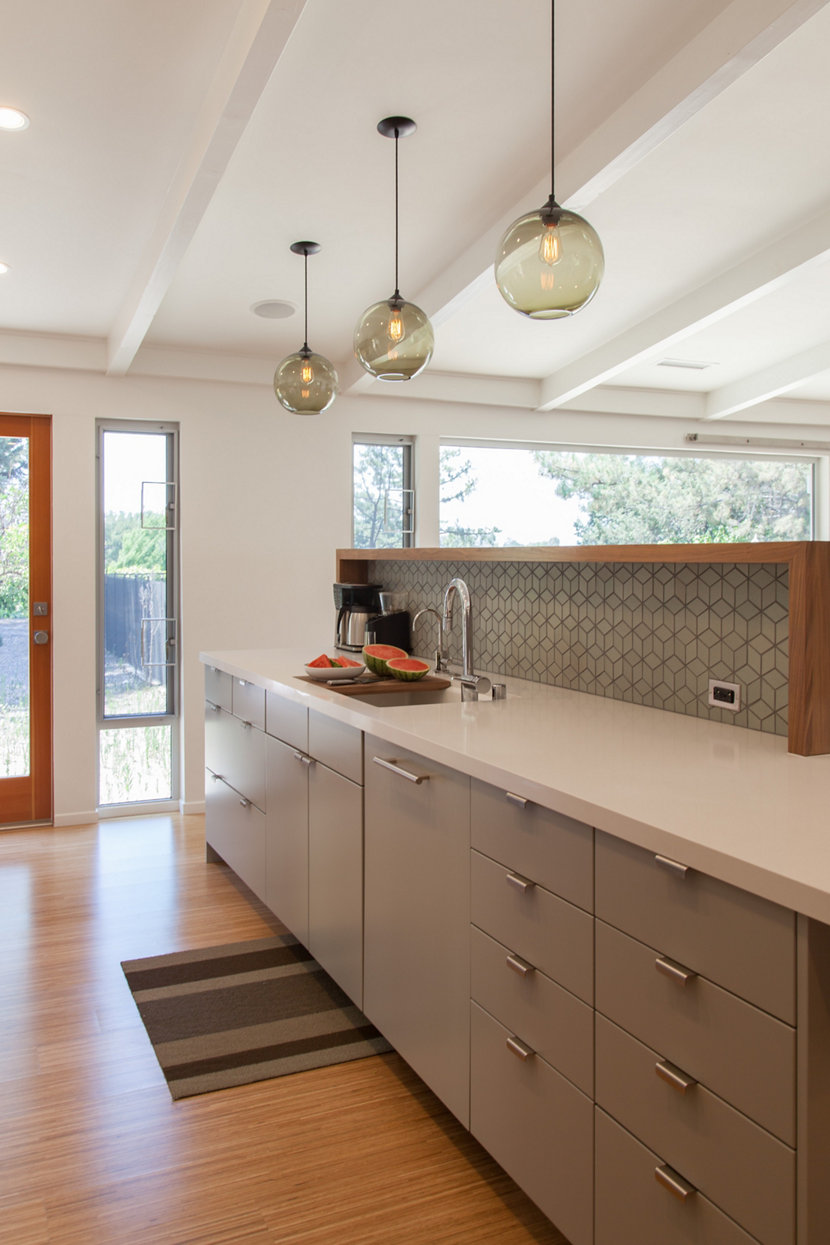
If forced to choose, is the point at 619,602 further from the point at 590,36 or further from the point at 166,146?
the point at 166,146

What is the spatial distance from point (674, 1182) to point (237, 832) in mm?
2600

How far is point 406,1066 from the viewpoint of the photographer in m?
2.44

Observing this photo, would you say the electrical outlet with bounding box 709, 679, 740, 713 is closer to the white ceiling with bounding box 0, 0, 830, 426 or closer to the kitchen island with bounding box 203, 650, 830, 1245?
the kitchen island with bounding box 203, 650, 830, 1245

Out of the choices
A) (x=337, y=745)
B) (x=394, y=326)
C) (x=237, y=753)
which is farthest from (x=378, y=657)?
(x=394, y=326)

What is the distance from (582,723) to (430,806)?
0.41 m

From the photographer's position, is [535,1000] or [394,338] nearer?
[535,1000]

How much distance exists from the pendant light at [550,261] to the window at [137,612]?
3.52 m

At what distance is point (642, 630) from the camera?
244 cm

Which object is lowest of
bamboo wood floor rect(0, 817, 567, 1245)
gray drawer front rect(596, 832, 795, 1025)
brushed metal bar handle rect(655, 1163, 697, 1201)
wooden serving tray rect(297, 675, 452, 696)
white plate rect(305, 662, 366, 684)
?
bamboo wood floor rect(0, 817, 567, 1245)

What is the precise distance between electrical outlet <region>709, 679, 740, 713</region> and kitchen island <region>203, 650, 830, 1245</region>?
7 cm

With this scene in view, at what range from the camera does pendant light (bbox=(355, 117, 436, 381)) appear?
9.02 feet

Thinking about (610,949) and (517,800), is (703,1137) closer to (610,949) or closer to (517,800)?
(610,949)

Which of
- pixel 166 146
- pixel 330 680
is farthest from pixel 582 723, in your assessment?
pixel 166 146

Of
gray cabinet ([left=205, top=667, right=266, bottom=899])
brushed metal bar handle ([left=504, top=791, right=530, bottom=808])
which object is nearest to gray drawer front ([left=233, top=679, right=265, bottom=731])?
gray cabinet ([left=205, top=667, right=266, bottom=899])
